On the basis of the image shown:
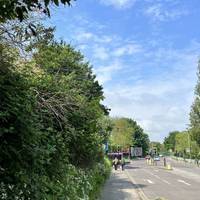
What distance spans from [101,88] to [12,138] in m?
35.6

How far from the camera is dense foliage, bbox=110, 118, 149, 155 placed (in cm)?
12975

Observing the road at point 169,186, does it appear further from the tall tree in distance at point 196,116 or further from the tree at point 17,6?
the tall tree in distance at point 196,116

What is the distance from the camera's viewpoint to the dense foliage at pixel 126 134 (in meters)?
130

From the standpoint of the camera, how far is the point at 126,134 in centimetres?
13538

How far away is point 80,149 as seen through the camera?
45.0ft

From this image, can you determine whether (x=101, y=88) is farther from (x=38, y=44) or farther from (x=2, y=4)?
(x=2, y=4)

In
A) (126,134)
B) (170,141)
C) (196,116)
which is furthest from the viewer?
(170,141)

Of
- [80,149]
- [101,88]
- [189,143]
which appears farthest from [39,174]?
[189,143]

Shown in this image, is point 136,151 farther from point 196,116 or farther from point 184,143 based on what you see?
point 196,116

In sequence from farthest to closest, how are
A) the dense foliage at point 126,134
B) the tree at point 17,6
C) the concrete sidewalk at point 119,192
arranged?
the dense foliage at point 126,134, the concrete sidewalk at point 119,192, the tree at point 17,6

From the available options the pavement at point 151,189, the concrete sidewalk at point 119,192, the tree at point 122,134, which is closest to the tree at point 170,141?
the tree at point 122,134

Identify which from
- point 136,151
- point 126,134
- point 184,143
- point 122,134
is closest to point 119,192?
point 122,134

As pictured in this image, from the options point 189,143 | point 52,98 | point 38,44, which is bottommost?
point 52,98

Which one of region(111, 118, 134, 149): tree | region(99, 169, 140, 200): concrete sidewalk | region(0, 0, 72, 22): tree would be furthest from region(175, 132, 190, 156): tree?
region(0, 0, 72, 22): tree
